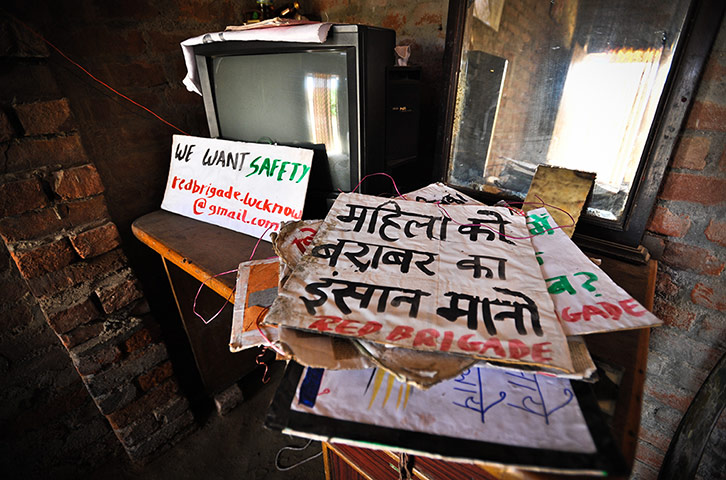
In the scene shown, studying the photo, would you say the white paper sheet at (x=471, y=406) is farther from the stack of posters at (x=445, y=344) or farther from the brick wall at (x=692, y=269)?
the brick wall at (x=692, y=269)

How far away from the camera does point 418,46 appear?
120 centimetres

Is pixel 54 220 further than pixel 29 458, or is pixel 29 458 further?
pixel 29 458

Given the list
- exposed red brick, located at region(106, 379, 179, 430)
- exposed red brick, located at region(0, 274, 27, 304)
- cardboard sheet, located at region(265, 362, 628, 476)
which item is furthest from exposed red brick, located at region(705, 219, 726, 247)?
exposed red brick, located at region(0, 274, 27, 304)

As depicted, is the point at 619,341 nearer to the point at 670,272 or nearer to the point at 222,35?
the point at 670,272

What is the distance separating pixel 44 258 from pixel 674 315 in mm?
1655

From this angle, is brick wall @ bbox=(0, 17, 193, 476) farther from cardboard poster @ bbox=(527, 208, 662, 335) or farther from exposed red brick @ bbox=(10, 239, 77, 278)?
cardboard poster @ bbox=(527, 208, 662, 335)

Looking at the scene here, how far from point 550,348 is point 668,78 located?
1.99 ft

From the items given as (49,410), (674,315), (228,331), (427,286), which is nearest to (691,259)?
(674,315)

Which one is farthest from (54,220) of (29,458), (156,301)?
(29,458)

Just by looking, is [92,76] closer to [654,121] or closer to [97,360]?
[97,360]

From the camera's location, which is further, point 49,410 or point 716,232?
point 49,410

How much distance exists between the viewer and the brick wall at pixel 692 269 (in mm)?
695

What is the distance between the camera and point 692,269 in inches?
32.0

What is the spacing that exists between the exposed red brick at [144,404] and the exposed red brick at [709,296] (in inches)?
64.0
